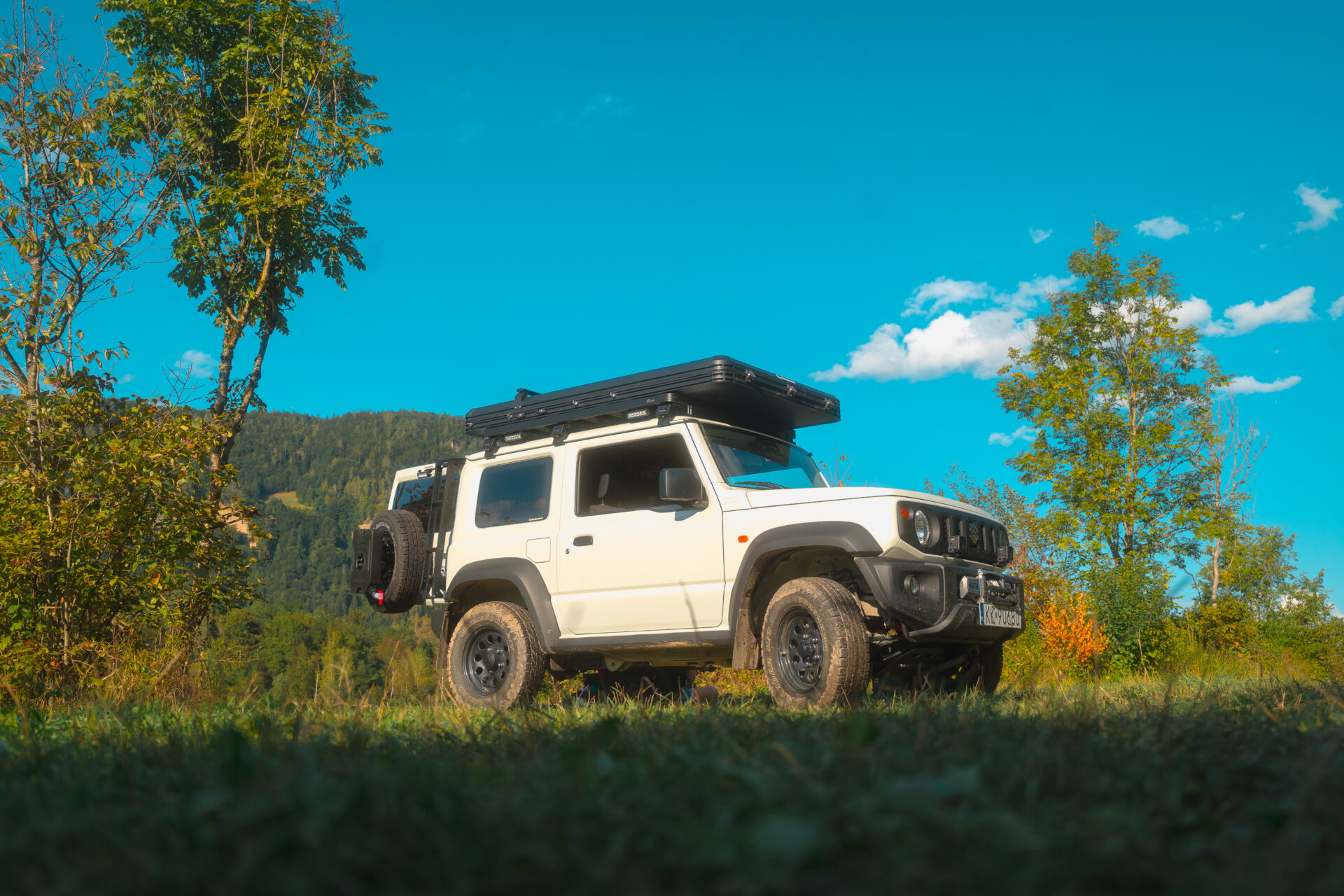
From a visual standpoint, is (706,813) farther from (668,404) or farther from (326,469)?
(326,469)

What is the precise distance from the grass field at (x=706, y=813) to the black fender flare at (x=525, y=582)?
365cm

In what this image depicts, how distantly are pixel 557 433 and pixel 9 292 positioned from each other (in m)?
6.26

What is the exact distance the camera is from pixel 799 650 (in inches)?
219

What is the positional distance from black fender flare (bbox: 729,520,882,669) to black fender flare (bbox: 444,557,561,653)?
150 centimetres

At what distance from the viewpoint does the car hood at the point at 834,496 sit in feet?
18.0

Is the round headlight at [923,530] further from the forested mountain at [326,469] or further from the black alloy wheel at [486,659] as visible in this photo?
the forested mountain at [326,469]

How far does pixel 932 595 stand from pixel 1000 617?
708 millimetres

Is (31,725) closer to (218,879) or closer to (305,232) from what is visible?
(218,879)

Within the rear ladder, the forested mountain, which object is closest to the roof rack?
the rear ladder

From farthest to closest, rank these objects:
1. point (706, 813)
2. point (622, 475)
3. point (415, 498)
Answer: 1. point (415, 498)
2. point (622, 475)
3. point (706, 813)

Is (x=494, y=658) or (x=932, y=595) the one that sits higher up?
(x=932, y=595)

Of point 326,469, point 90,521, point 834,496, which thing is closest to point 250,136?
point 90,521

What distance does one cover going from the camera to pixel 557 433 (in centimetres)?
692

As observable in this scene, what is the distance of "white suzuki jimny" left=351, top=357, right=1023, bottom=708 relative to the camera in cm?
545
